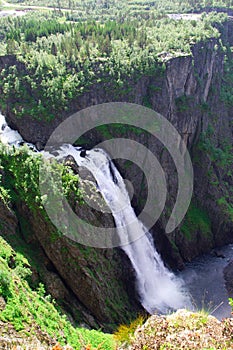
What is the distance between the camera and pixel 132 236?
32469 millimetres

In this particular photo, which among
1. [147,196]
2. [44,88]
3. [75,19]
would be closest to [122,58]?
[44,88]

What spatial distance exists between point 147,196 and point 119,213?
6.70 meters

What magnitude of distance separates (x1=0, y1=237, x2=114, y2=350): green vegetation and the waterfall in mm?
11233

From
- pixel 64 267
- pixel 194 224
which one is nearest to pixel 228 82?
pixel 194 224

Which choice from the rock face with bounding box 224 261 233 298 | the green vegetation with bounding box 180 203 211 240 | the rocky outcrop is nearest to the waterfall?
the rocky outcrop

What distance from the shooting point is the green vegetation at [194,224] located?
40.0m

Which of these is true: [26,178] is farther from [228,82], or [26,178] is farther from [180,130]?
[228,82]

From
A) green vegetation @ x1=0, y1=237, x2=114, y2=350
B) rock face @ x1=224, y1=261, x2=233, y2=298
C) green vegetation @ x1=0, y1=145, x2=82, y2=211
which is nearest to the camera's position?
green vegetation @ x1=0, y1=237, x2=114, y2=350

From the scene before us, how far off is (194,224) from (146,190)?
23.8 feet

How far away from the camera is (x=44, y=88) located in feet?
118

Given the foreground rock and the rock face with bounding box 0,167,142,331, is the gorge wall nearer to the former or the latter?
the rock face with bounding box 0,167,142,331

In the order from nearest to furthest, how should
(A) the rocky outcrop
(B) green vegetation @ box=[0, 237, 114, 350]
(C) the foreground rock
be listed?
(C) the foreground rock, (B) green vegetation @ box=[0, 237, 114, 350], (A) the rocky outcrop

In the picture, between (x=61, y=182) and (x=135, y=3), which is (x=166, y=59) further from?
(x=135, y=3)

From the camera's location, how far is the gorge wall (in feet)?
77.9
